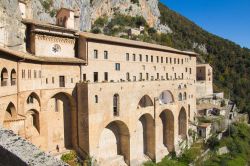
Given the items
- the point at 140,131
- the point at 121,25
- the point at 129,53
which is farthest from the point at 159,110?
the point at 121,25

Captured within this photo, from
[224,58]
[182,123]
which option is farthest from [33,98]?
[224,58]

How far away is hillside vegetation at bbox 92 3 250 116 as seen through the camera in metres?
77.7

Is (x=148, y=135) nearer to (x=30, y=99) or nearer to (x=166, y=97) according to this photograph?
(x=166, y=97)

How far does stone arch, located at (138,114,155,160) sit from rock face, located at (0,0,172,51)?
58.1 feet

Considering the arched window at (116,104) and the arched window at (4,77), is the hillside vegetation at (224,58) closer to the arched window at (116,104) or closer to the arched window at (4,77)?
the arched window at (116,104)

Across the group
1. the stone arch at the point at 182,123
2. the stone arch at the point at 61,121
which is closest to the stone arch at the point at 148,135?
the stone arch at the point at 182,123

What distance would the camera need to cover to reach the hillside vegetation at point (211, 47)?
7769 centimetres

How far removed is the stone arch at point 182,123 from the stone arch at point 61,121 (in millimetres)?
19621

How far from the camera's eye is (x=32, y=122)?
2438 cm

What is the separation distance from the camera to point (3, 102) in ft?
59.4

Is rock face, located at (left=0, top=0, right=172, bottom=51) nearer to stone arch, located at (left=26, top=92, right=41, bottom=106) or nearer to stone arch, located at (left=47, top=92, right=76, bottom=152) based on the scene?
stone arch, located at (left=26, top=92, right=41, bottom=106)

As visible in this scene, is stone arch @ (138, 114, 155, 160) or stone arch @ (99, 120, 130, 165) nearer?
stone arch @ (99, 120, 130, 165)

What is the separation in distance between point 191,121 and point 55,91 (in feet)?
87.6

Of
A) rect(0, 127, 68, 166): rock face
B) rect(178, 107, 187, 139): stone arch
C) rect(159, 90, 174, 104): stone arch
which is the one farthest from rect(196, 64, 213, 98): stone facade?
rect(0, 127, 68, 166): rock face
